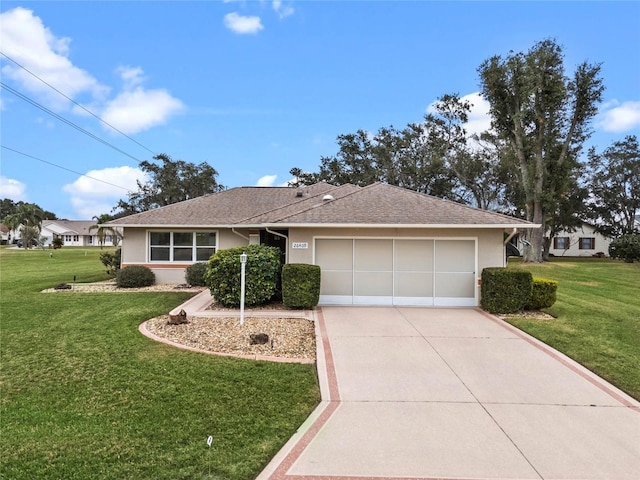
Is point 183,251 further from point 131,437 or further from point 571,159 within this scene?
point 571,159

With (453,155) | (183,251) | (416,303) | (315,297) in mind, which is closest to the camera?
(315,297)

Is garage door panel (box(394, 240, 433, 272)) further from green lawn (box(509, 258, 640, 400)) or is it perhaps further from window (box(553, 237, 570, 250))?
window (box(553, 237, 570, 250))

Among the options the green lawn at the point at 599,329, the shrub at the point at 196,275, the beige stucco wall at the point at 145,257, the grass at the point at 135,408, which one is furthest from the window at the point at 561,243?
the grass at the point at 135,408

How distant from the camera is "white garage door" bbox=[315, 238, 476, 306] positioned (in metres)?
11.1

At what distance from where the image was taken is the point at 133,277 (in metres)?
14.9

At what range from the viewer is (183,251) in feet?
53.6

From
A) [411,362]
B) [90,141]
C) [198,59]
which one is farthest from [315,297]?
[90,141]

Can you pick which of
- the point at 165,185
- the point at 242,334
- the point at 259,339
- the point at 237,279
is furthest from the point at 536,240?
the point at 165,185

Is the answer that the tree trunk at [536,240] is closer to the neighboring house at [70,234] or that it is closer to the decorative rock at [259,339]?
the decorative rock at [259,339]

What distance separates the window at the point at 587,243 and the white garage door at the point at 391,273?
41949 millimetres

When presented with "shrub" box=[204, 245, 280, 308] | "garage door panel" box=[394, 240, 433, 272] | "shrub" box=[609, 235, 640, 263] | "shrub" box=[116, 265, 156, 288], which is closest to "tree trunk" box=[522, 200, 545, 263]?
"shrub" box=[609, 235, 640, 263]

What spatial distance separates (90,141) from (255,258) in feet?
63.6

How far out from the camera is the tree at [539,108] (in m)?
27.8

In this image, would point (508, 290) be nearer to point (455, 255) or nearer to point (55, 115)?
point (455, 255)
